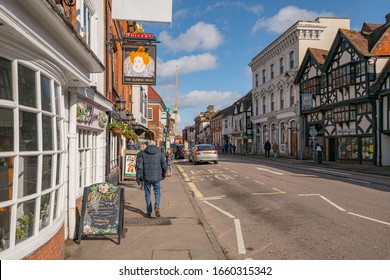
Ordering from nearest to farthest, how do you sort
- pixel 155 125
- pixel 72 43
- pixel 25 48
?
pixel 25 48, pixel 72 43, pixel 155 125

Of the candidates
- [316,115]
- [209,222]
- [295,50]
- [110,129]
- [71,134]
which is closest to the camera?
[71,134]

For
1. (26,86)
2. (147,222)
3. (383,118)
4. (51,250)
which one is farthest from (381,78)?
(26,86)

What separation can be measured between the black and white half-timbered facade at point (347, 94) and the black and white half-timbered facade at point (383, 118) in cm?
34

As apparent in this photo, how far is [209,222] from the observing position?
24.7 ft

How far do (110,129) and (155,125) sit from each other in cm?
3563

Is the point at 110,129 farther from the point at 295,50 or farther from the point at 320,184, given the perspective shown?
the point at 295,50

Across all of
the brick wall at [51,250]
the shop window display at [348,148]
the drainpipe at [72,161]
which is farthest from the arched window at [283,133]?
the brick wall at [51,250]

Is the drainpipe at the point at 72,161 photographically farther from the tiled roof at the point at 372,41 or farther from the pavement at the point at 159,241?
the tiled roof at the point at 372,41

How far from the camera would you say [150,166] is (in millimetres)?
7648

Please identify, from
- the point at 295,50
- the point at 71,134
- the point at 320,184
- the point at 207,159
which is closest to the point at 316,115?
the point at 295,50

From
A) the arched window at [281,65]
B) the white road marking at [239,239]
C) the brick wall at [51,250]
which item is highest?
the arched window at [281,65]

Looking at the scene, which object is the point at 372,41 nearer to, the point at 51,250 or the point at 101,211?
the point at 101,211

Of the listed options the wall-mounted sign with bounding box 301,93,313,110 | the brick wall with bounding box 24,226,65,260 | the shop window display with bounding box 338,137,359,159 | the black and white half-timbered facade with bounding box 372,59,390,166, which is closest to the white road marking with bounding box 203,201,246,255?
the brick wall with bounding box 24,226,65,260

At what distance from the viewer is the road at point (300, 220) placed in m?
5.38
